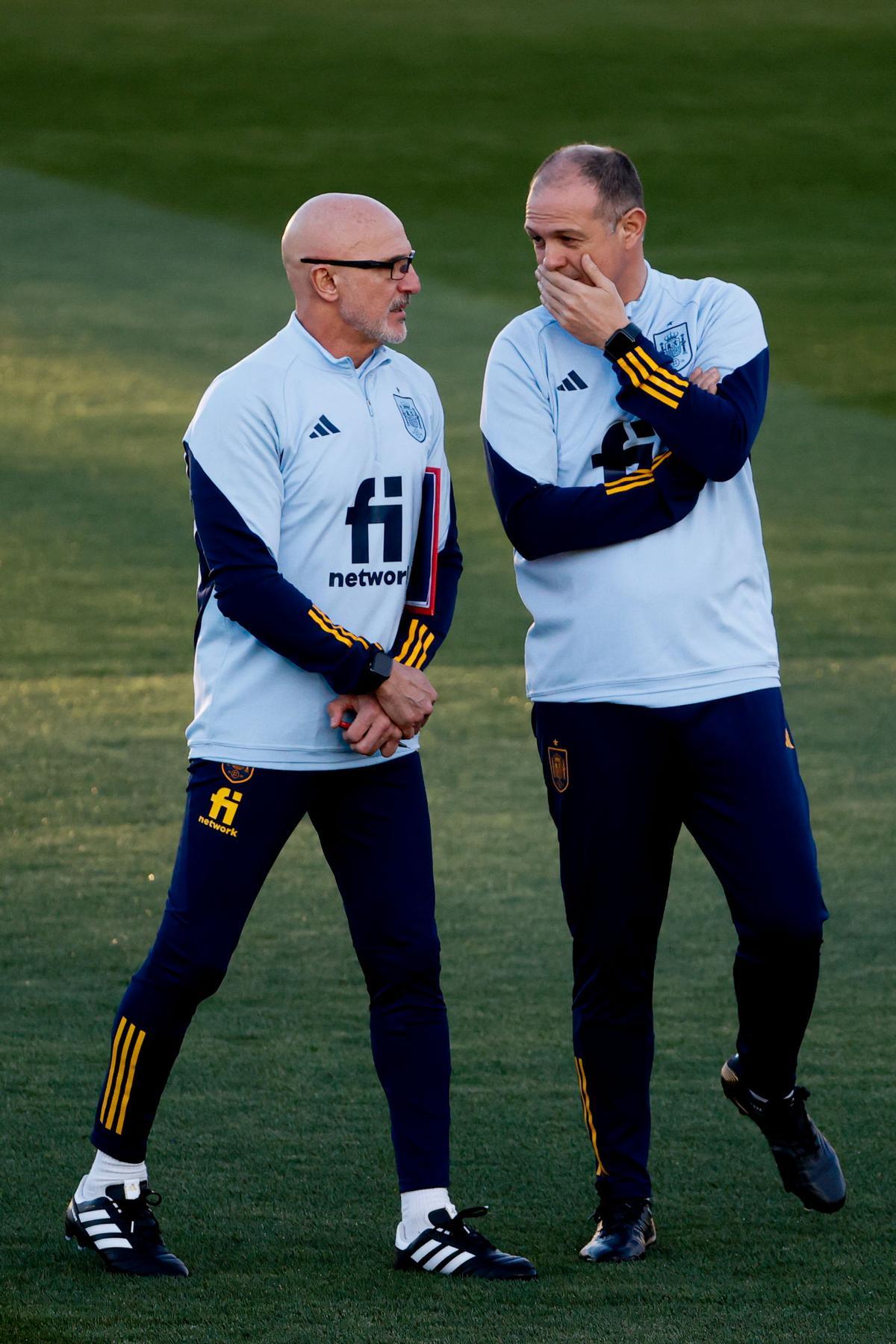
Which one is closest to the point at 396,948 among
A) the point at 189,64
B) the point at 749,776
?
the point at 749,776

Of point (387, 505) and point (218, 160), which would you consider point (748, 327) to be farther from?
point (218, 160)

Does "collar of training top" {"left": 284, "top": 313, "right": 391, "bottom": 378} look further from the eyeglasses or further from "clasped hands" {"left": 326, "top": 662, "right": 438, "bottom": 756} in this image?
"clasped hands" {"left": 326, "top": 662, "right": 438, "bottom": 756}

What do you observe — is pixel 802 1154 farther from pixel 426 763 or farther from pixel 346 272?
pixel 426 763

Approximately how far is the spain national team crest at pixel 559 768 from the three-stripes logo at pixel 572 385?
595 mm

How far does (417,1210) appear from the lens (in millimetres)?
3113

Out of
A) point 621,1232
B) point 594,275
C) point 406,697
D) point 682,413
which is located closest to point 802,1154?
point 621,1232

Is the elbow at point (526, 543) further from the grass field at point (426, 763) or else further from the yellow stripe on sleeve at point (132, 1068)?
the grass field at point (426, 763)

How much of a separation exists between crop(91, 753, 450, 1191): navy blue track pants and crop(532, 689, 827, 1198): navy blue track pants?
261 mm

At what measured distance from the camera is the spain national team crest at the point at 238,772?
10.2 feet

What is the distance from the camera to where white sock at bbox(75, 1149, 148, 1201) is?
313cm

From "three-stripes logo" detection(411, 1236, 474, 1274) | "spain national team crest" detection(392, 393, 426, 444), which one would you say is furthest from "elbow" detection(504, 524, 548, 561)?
"three-stripes logo" detection(411, 1236, 474, 1274)

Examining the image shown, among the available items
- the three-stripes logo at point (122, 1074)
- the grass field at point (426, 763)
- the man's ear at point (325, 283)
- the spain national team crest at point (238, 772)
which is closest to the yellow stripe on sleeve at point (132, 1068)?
the three-stripes logo at point (122, 1074)

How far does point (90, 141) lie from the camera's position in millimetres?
21625

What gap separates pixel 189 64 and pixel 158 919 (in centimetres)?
2106
